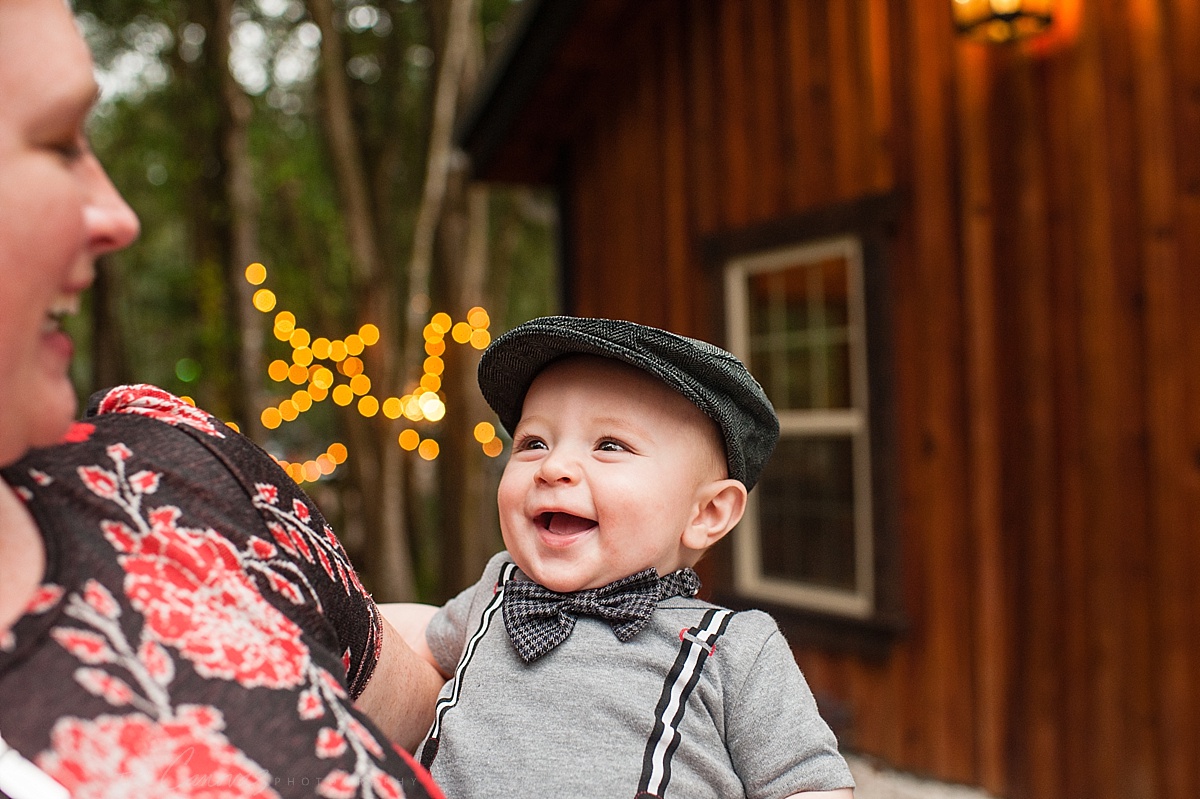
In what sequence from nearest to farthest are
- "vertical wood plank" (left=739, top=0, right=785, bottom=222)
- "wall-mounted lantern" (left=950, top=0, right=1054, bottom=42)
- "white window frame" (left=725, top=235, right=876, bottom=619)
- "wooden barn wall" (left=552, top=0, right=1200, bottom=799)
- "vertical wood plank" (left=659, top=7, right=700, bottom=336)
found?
"wooden barn wall" (left=552, top=0, right=1200, bottom=799)
"wall-mounted lantern" (left=950, top=0, right=1054, bottom=42)
"white window frame" (left=725, top=235, right=876, bottom=619)
"vertical wood plank" (left=739, top=0, right=785, bottom=222)
"vertical wood plank" (left=659, top=7, right=700, bottom=336)

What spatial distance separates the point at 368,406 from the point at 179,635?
28.2 ft

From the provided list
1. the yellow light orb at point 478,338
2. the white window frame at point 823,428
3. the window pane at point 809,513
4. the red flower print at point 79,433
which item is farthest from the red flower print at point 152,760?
the yellow light orb at point 478,338

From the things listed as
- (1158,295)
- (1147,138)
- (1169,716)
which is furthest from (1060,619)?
(1147,138)

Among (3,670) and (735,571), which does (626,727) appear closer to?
(3,670)

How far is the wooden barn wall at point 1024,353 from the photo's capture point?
3676 millimetres

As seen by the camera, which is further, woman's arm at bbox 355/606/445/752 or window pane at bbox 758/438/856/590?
window pane at bbox 758/438/856/590

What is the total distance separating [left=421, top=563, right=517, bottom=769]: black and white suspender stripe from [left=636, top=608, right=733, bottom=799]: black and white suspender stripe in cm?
26

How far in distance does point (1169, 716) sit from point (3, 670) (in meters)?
3.79

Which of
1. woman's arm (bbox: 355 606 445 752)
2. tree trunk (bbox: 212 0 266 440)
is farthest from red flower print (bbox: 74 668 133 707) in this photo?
tree trunk (bbox: 212 0 266 440)

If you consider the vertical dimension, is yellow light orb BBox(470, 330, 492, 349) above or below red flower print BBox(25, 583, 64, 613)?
above

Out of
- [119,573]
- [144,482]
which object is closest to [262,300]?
[144,482]

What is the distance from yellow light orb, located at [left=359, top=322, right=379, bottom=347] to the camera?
8.95 meters

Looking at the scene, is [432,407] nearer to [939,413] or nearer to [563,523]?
[939,413]

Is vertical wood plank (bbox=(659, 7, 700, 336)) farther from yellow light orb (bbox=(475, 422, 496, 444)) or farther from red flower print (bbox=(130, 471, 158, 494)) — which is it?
red flower print (bbox=(130, 471, 158, 494))
